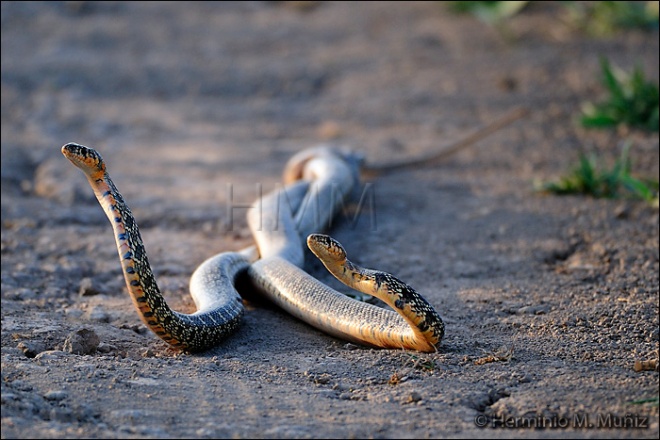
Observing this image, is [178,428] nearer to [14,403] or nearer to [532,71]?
[14,403]

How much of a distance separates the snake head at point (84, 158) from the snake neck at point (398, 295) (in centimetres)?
120

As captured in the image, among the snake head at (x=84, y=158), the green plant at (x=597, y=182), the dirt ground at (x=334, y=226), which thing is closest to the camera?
the dirt ground at (x=334, y=226)

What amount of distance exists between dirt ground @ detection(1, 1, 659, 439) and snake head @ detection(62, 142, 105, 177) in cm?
90

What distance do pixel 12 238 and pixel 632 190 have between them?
4809 mm

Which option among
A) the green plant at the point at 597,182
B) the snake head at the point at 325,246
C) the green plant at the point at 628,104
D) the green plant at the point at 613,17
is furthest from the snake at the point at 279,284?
the green plant at the point at 613,17

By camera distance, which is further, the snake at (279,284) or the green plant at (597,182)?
the green plant at (597,182)

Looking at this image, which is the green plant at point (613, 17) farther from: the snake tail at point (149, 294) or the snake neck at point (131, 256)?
the snake neck at point (131, 256)

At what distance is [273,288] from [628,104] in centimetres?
478

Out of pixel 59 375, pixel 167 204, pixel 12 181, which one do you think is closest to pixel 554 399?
Answer: pixel 59 375

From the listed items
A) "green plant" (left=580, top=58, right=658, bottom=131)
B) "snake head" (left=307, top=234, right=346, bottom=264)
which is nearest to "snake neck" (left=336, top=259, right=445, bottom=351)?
"snake head" (left=307, top=234, right=346, bottom=264)

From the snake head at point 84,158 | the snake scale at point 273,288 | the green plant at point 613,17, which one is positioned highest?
the green plant at point 613,17

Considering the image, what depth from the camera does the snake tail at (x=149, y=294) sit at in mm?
3830

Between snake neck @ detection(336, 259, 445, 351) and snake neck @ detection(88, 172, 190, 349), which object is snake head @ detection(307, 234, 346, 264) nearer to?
snake neck @ detection(336, 259, 445, 351)

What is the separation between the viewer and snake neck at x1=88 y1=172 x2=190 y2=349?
3.83 meters
